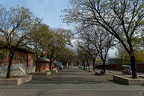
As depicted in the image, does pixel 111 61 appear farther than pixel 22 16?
Yes

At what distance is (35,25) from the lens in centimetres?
2409

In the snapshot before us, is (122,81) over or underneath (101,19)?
underneath

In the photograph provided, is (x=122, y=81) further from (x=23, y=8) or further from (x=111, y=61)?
(x=111, y=61)

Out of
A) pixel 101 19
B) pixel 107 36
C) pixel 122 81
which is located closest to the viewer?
pixel 122 81

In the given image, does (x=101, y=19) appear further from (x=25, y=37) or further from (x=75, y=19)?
(x=25, y=37)

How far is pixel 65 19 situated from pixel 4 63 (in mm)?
12389

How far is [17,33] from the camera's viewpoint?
23.8m

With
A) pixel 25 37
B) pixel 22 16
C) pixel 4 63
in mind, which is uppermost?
pixel 22 16

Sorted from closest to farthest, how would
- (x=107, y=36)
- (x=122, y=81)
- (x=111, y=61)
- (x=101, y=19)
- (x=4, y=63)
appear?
(x=122, y=81) < (x=101, y=19) < (x=4, y=63) < (x=107, y=36) < (x=111, y=61)

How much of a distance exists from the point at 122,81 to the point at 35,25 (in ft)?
34.0

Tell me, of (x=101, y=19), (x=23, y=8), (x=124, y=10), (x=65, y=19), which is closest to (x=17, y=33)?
(x=23, y=8)

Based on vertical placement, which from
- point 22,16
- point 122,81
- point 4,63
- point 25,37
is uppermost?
point 22,16

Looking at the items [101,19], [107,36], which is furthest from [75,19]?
[107,36]

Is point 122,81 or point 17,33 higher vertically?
point 17,33
